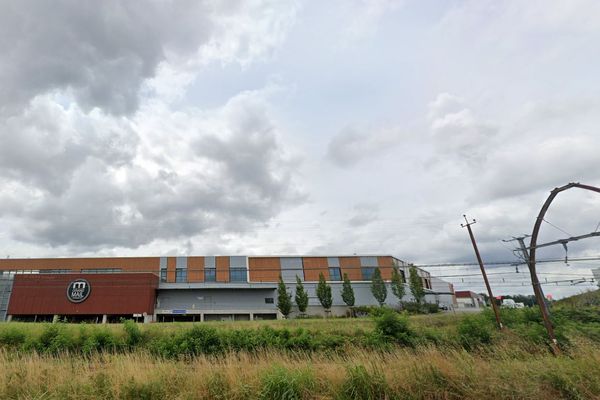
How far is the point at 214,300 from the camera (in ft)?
218

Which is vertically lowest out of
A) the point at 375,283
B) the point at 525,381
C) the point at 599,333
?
the point at 599,333

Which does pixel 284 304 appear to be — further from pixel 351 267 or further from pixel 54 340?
pixel 54 340

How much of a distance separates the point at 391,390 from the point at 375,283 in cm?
5971

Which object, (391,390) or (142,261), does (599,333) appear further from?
(142,261)

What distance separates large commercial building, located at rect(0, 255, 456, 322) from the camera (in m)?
58.0

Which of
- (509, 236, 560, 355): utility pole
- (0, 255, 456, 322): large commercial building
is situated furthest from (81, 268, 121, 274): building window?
(509, 236, 560, 355): utility pole

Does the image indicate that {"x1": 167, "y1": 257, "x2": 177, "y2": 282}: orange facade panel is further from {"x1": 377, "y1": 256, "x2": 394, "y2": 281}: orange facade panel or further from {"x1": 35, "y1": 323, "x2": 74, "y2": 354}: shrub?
{"x1": 35, "y1": 323, "x2": 74, "y2": 354}: shrub

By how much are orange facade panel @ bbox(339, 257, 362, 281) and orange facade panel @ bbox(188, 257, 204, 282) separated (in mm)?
29612

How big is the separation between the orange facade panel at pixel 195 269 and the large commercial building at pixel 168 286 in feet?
0.06

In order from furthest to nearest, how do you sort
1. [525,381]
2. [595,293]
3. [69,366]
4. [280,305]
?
[280,305], [595,293], [69,366], [525,381]

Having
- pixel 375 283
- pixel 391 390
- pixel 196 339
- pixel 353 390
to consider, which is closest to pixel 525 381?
pixel 391 390

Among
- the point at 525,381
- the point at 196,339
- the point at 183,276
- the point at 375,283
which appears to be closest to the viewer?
the point at 525,381

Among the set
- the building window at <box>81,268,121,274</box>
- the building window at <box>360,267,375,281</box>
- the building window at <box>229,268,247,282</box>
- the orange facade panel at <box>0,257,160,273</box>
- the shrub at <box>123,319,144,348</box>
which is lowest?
the shrub at <box>123,319,144,348</box>

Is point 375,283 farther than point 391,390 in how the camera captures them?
Yes
